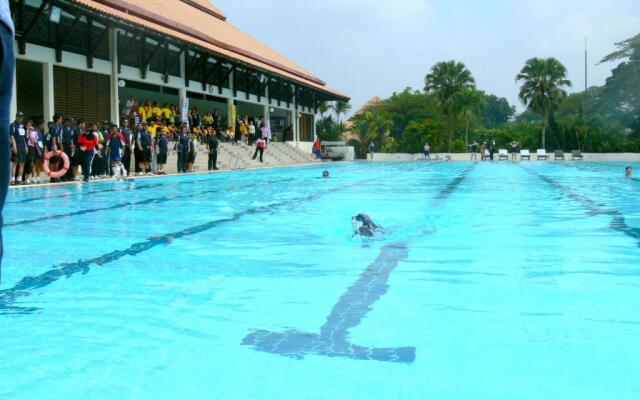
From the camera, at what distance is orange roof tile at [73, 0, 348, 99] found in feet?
78.7

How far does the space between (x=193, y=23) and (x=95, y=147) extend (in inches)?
653

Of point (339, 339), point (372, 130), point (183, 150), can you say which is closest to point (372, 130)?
point (372, 130)

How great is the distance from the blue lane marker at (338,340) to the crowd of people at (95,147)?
31.0 feet

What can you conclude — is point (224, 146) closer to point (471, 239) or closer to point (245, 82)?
point (245, 82)

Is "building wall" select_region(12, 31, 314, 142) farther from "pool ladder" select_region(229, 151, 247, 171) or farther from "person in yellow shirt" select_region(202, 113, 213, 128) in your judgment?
"pool ladder" select_region(229, 151, 247, 171)

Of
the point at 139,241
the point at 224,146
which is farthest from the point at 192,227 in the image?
the point at 224,146

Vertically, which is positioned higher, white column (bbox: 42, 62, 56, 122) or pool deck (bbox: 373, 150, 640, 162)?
white column (bbox: 42, 62, 56, 122)

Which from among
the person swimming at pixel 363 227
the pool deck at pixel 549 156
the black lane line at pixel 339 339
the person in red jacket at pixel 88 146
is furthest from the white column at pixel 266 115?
the black lane line at pixel 339 339

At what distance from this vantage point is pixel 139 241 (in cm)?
743

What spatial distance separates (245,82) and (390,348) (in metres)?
37.2

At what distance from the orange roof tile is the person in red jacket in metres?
3.82

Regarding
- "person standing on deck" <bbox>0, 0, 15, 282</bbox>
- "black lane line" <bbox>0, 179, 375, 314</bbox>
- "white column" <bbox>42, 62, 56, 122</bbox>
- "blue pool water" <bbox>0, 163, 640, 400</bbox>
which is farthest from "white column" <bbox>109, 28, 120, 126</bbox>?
"person standing on deck" <bbox>0, 0, 15, 282</bbox>

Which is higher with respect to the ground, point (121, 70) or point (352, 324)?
point (121, 70)

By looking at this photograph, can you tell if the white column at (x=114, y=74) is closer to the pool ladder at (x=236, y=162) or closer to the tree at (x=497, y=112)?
the pool ladder at (x=236, y=162)
